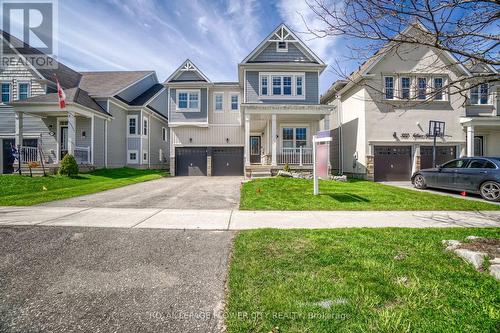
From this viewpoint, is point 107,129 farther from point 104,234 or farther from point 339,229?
point 339,229

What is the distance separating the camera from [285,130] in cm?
1634

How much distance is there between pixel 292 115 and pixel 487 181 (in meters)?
9.65

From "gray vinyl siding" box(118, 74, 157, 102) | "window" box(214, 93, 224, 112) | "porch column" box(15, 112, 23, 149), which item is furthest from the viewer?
"gray vinyl siding" box(118, 74, 157, 102)

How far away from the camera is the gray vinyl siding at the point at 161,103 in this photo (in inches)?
890

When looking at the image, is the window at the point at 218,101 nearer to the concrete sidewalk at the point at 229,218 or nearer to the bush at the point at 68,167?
the bush at the point at 68,167

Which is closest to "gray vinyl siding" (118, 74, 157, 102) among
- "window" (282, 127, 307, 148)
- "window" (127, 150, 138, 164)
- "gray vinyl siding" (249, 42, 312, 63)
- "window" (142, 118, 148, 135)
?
"window" (142, 118, 148, 135)

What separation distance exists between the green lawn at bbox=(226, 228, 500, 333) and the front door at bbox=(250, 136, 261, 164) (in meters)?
14.7

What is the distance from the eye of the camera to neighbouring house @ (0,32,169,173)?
1520 centimetres

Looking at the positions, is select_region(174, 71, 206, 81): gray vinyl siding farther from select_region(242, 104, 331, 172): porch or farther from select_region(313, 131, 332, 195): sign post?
select_region(313, 131, 332, 195): sign post

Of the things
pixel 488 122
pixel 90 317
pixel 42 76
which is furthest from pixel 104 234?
pixel 488 122

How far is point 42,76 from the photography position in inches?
649

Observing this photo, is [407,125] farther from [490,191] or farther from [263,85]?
[263,85]

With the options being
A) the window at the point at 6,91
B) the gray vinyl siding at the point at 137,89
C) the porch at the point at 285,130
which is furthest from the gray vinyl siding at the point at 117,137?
the porch at the point at 285,130

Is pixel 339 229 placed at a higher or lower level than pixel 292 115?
lower
